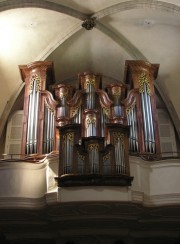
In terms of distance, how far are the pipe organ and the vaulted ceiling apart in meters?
1.02

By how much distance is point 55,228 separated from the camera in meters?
9.50

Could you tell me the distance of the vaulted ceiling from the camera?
10742 mm

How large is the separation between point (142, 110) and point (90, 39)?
122 inches

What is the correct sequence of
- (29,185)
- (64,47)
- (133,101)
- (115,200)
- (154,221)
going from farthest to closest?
(64,47)
(133,101)
(154,221)
(29,185)
(115,200)

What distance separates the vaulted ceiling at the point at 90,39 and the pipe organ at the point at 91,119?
1.02 m

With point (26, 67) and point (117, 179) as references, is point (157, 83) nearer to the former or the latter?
point (26, 67)

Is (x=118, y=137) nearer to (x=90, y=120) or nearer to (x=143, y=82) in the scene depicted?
(x=90, y=120)

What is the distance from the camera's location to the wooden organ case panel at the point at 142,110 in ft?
31.1

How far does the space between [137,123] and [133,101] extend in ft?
2.15

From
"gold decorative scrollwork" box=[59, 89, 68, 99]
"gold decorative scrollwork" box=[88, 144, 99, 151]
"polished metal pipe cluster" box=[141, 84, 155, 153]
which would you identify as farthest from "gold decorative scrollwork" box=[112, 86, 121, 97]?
"gold decorative scrollwork" box=[88, 144, 99, 151]

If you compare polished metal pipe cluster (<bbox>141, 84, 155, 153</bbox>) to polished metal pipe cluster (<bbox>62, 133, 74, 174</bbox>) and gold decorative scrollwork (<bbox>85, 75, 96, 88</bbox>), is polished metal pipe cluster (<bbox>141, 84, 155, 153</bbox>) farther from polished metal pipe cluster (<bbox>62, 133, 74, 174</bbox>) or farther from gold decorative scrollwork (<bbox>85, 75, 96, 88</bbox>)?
polished metal pipe cluster (<bbox>62, 133, 74, 174</bbox>)

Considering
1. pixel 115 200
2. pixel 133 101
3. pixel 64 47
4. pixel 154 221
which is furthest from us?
pixel 64 47

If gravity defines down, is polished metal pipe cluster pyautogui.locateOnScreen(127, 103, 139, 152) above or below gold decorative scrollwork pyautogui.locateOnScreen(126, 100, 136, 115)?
below

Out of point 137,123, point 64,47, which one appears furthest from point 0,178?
point 64,47
